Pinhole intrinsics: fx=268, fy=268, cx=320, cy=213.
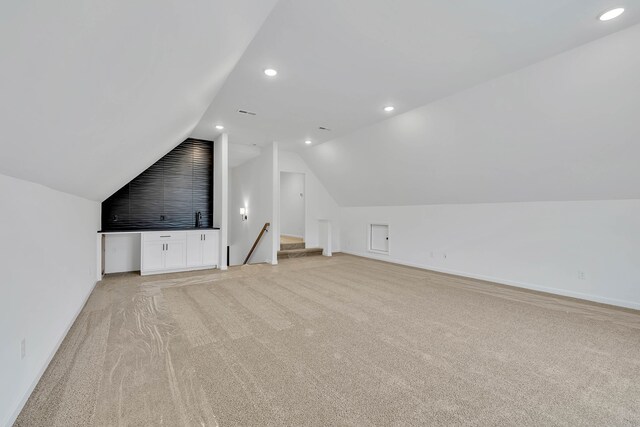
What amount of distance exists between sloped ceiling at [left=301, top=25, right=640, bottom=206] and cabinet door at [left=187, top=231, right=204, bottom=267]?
3803 millimetres

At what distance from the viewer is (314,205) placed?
307 inches

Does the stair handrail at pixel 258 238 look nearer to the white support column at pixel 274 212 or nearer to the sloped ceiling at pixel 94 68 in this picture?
the white support column at pixel 274 212

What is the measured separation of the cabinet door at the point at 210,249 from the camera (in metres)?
5.49

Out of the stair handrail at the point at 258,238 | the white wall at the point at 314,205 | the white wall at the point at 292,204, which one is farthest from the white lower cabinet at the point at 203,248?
the white wall at the point at 292,204

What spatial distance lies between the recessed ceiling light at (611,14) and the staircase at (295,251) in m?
6.29

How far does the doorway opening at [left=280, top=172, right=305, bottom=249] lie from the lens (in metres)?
8.89

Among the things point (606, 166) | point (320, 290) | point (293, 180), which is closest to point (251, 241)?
point (293, 180)

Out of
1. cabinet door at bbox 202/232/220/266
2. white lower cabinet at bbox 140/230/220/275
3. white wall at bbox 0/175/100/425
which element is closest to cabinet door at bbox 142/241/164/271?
white lower cabinet at bbox 140/230/220/275

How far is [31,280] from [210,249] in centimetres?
376

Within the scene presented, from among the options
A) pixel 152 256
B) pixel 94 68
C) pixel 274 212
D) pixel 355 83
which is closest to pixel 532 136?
pixel 355 83

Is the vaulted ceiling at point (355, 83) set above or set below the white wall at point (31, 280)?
above

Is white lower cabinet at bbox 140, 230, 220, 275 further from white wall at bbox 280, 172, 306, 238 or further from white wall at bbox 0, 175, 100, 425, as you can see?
white wall at bbox 280, 172, 306, 238

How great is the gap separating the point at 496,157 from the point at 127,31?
450 centimetres

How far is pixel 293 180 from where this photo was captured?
9.16 meters
